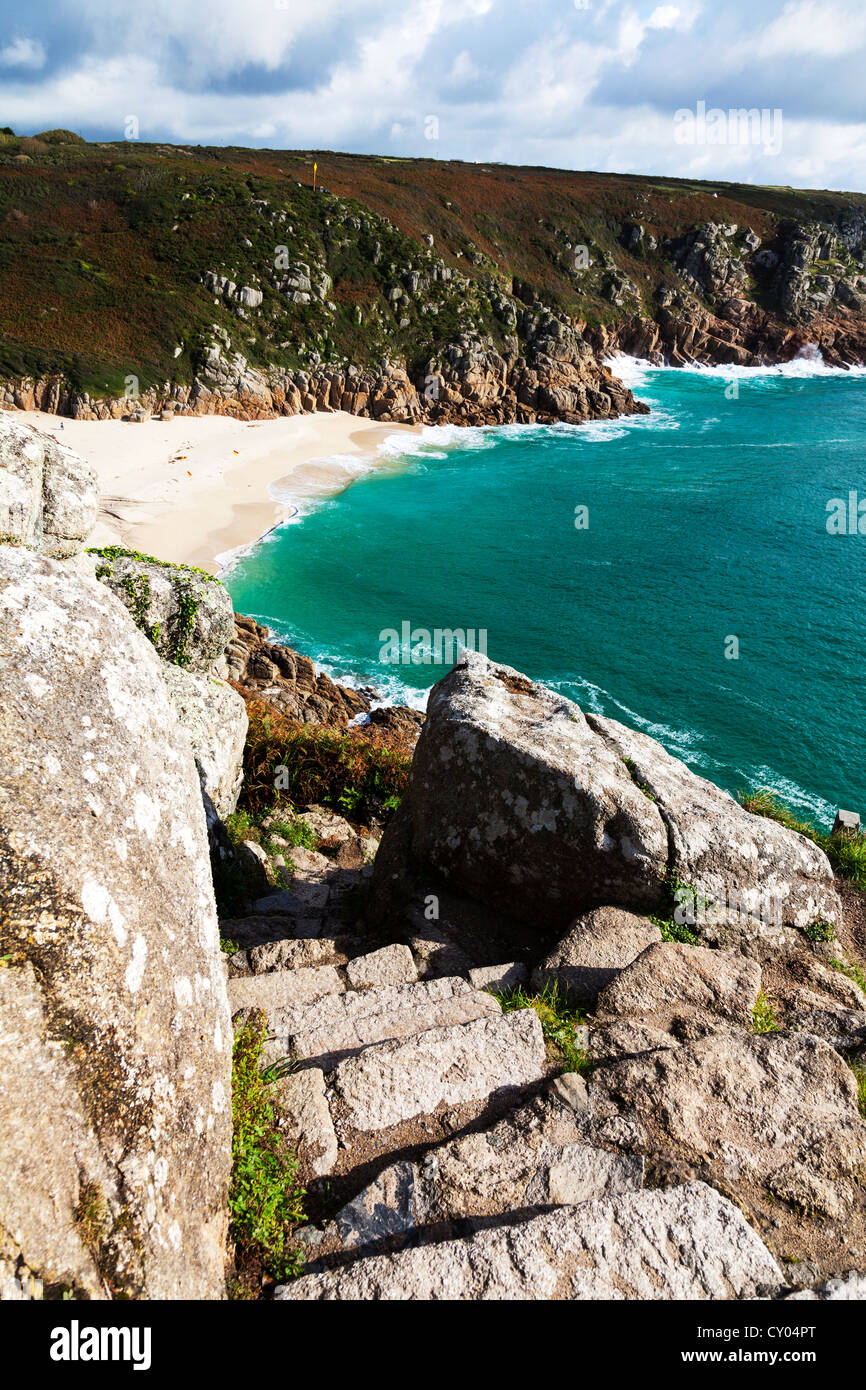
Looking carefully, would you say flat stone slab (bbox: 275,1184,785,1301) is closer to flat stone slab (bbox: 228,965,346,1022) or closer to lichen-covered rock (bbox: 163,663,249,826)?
flat stone slab (bbox: 228,965,346,1022)

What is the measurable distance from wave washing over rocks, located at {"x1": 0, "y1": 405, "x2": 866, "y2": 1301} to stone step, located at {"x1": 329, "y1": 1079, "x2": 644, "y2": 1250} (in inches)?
0.6

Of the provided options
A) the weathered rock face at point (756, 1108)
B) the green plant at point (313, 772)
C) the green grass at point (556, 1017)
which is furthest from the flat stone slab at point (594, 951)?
the green plant at point (313, 772)

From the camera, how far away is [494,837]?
8.73 m

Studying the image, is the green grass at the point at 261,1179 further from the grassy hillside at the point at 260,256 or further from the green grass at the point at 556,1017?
the grassy hillside at the point at 260,256

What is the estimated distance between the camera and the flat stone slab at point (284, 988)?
268 inches

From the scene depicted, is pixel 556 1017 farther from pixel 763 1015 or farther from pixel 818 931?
→ pixel 818 931

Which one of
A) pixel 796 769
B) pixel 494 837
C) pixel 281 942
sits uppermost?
pixel 494 837

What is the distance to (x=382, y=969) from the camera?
25.4ft

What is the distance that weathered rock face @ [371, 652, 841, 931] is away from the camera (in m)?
8.09

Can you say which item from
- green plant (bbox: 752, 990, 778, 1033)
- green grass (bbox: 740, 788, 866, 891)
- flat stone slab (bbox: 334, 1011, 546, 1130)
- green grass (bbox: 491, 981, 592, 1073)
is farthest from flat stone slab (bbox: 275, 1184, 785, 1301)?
green grass (bbox: 740, 788, 866, 891)

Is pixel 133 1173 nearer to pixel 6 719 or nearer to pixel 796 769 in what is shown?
pixel 6 719

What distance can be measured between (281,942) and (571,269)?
10642 cm

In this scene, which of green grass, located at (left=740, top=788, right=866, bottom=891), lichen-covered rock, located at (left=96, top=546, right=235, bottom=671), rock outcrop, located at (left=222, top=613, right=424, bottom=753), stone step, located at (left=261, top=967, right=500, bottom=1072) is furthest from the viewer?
rock outcrop, located at (left=222, top=613, right=424, bottom=753)

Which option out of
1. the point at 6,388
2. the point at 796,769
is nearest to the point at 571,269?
the point at 6,388
